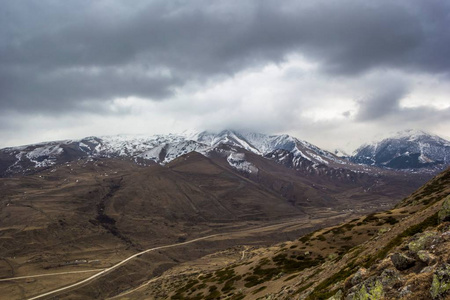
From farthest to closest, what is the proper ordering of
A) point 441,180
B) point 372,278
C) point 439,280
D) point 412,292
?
point 441,180 < point 372,278 < point 412,292 < point 439,280

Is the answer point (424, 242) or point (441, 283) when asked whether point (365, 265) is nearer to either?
point (424, 242)

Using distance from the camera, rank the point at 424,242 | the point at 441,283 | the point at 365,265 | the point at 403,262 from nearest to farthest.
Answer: the point at 441,283, the point at 403,262, the point at 424,242, the point at 365,265

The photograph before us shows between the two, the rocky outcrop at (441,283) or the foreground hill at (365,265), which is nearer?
the rocky outcrop at (441,283)

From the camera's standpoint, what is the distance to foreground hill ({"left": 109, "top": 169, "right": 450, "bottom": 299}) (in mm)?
16953

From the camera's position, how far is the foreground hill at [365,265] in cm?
1695

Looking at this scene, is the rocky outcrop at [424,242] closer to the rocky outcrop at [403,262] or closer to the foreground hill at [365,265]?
the foreground hill at [365,265]

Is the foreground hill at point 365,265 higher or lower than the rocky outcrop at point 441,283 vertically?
lower

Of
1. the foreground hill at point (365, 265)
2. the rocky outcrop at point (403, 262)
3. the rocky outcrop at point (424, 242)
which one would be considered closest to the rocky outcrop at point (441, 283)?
the foreground hill at point (365, 265)

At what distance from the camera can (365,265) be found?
28.6 m

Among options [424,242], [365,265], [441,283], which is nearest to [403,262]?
[424,242]

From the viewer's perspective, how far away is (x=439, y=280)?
1405 cm

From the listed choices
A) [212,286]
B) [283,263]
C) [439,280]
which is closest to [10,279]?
[212,286]

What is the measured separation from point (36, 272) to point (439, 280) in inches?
9183

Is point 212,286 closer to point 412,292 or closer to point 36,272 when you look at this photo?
point 412,292
